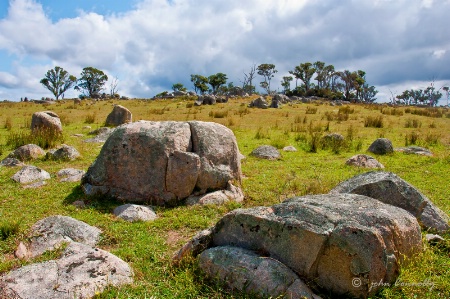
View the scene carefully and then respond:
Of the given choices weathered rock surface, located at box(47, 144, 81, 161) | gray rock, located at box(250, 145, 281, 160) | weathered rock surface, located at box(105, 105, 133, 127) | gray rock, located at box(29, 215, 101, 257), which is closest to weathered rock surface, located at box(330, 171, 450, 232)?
gray rock, located at box(29, 215, 101, 257)

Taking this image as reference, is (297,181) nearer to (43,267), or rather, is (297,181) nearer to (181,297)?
(181,297)

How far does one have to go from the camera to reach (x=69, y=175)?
9008 mm

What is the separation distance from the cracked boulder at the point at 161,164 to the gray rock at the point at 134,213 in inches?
22.2

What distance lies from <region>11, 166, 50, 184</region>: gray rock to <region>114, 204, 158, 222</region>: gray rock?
3.10m

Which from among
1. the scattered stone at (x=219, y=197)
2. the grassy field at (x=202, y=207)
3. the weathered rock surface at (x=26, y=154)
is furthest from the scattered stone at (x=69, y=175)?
the scattered stone at (x=219, y=197)

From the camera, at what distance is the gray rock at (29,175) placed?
8492 millimetres

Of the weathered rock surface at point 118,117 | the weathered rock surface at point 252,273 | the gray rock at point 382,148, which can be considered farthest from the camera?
the weathered rock surface at point 118,117

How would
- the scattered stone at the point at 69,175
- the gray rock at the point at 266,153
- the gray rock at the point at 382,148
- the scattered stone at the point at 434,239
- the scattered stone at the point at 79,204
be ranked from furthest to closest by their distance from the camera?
the gray rock at the point at 382,148 → the gray rock at the point at 266,153 → the scattered stone at the point at 69,175 → the scattered stone at the point at 79,204 → the scattered stone at the point at 434,239

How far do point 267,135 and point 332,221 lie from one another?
1261cm

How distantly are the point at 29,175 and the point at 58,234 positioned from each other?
4117 mm

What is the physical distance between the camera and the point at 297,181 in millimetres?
9078

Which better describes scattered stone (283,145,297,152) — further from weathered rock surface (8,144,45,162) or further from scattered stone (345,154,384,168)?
weathered rock surface (8,144,45,162)

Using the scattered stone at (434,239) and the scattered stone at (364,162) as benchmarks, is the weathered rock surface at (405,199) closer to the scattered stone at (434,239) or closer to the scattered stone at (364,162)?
the scattered stone at (434,239)

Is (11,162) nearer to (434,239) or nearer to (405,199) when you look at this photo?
(405,199)
